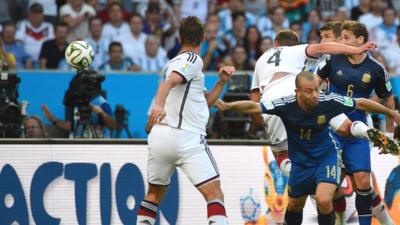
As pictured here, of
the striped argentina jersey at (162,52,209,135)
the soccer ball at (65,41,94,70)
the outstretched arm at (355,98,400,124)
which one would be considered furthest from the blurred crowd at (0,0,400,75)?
the outstretched arm at (355,98,400,124)

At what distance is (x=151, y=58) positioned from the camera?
59.4 feet

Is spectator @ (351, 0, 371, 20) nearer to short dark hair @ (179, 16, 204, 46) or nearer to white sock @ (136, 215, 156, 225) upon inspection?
short dark hair @ (179, 16, 204, 46)

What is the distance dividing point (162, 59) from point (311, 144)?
24.7ft

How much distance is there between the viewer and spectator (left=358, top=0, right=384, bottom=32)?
19.6 meters

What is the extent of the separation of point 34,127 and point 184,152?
5242 millimetres

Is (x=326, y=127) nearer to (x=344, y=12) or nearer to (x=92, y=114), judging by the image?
(x=92, y=114)

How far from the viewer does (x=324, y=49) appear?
1121cm

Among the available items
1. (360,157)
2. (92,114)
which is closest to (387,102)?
(360,157)

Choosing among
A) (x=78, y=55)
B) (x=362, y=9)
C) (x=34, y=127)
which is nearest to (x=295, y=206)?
(x=78, y=55)

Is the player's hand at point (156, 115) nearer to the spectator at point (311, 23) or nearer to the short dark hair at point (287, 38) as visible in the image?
the short dark hair at point (287, 38)

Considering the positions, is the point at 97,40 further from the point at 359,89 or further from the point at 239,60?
the point at 359,89

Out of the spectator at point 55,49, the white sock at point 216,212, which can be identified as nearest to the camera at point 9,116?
the spectator at point 55,49

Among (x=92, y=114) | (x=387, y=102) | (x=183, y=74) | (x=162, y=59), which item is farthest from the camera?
(x=162, y=59)

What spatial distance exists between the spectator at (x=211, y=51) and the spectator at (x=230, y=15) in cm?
73
